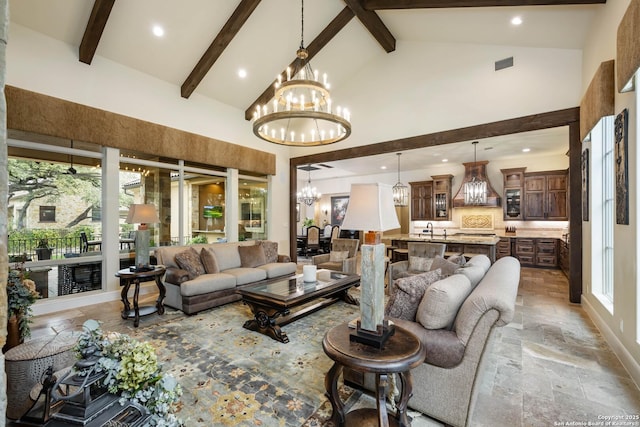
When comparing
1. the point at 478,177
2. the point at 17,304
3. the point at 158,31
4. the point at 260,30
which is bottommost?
the point at 17,304

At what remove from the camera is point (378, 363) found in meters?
1.46

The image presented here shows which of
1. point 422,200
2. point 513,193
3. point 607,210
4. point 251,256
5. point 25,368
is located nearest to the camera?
point 25,368

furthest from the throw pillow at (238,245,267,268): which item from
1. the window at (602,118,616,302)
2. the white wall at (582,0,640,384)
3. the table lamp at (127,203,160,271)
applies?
the window at (602,118,616,302)

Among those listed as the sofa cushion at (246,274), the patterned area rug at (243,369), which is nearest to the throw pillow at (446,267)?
the patterned area rug at (243,369)

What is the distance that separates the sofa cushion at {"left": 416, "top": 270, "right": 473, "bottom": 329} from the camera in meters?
1.91

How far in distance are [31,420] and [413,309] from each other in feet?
8.46

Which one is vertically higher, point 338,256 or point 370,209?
point 370,209

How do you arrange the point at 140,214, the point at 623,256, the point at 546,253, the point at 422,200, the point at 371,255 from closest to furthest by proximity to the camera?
the point at 371,255, the point at 623,256, the point at 140,214, the point at 546,253, the point at 422,200

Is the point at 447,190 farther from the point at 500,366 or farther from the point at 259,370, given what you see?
the point at 259,370

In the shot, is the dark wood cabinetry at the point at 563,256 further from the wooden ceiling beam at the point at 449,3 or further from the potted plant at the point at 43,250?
the potted plant at the point at 43,250

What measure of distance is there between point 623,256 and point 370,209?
2.80 meters

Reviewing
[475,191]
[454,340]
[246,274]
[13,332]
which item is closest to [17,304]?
[13,332]

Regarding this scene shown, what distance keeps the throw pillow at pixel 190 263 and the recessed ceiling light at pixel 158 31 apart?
11.6 ft

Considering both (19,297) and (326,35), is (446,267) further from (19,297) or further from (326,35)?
(326,35)
